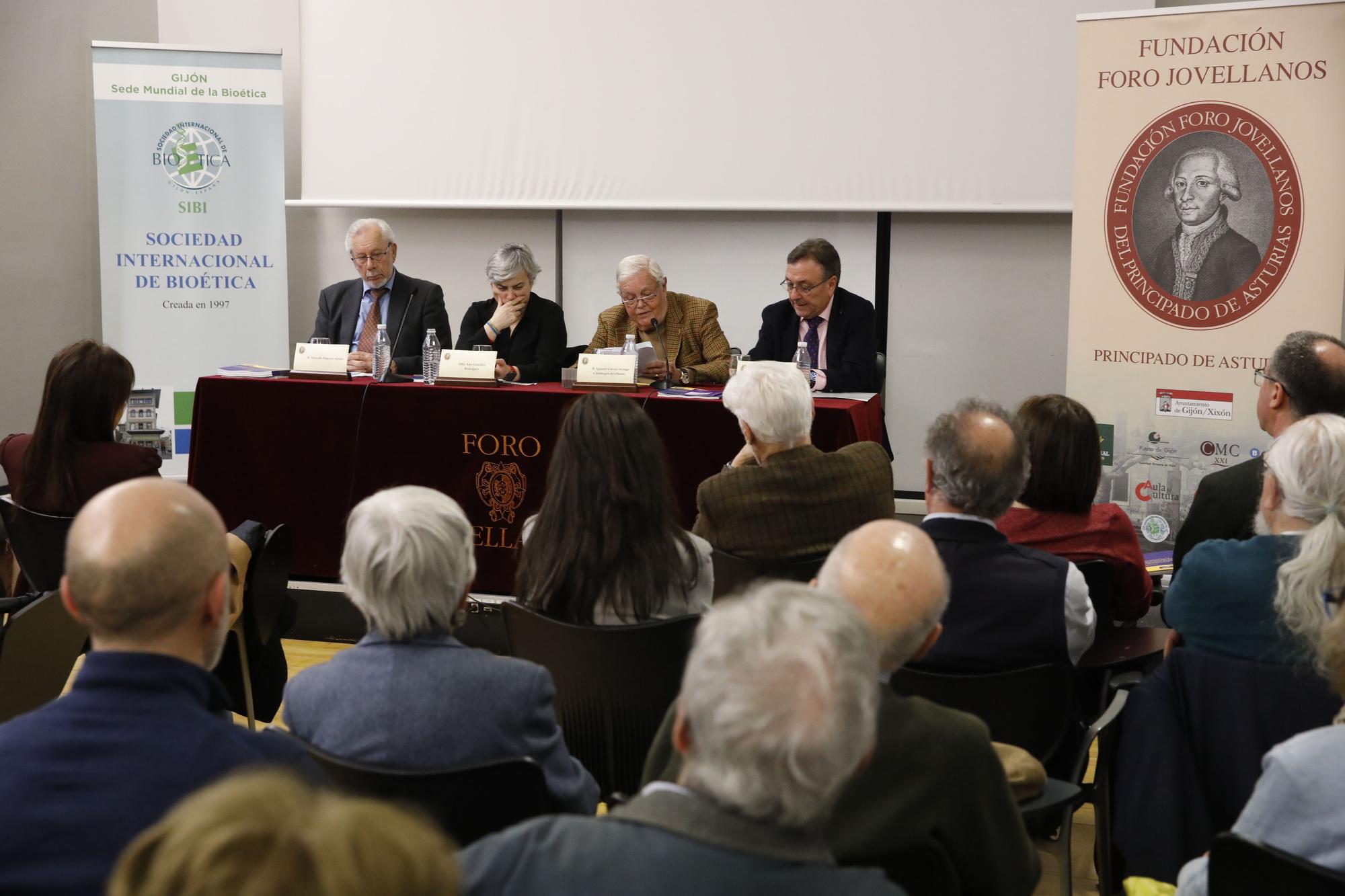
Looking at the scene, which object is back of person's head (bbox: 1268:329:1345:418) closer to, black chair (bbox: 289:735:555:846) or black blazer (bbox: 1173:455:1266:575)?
black blazer (bbox: 1173:455:1266:575)

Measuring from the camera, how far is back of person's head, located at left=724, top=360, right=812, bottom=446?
9.48 ft

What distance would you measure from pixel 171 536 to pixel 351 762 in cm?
35

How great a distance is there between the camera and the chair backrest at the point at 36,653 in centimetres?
238

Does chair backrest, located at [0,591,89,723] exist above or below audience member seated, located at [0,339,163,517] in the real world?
below

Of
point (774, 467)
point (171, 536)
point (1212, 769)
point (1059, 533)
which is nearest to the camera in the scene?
point (171, 536)

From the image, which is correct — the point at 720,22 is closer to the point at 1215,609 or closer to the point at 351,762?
the point at 1215,609

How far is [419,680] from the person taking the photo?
1.62 m

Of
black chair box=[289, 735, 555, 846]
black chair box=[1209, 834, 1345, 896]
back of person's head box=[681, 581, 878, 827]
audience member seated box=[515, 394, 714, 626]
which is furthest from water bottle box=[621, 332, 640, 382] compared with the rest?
back of person's head box=[681, 581, 878, 827]

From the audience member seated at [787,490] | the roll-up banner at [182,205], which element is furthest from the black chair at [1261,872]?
the roll-up banner at [182,205]

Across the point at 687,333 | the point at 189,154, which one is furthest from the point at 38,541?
the point at 189,154

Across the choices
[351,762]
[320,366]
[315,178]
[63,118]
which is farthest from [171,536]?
[63,118]

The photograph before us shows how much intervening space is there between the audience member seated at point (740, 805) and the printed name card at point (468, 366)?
3310mm

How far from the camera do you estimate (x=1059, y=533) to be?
2.56 metres

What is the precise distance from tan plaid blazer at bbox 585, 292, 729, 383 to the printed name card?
66 cm
